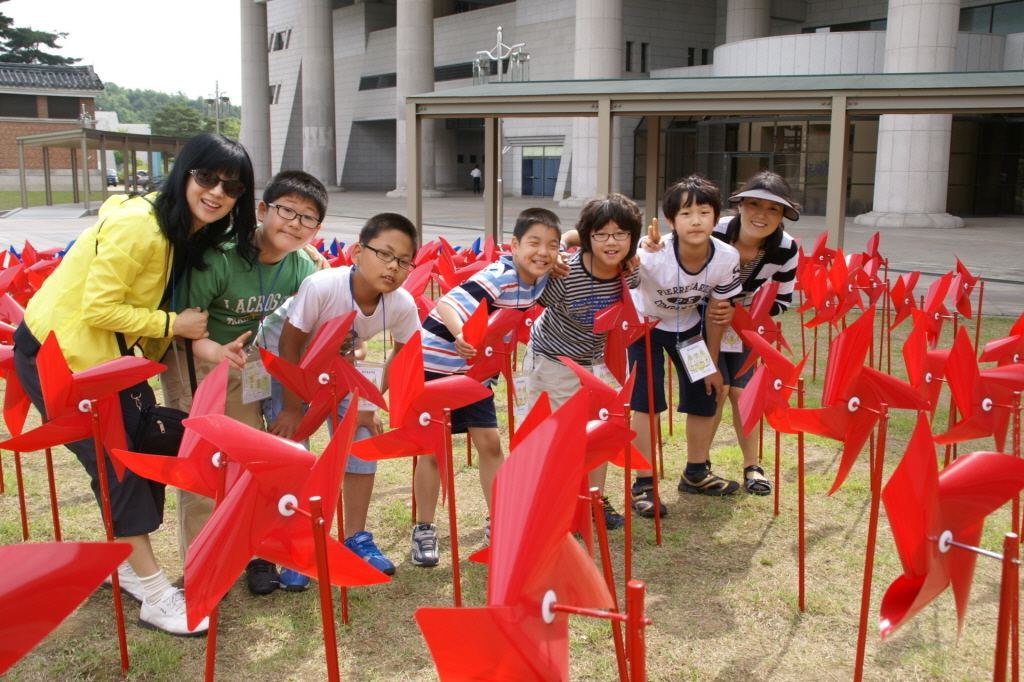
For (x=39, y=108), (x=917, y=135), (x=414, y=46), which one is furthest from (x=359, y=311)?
(x=39, y=108)

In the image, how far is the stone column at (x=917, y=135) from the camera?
54.6 ft

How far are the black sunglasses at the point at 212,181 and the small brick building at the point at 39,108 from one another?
4040cm

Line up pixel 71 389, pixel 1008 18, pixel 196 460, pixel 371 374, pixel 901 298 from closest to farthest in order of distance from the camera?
1. pixel 196 460
2. pixel 71 389
3. pixel 371 374
4. pixel 901 298
5. pixel 1008 18

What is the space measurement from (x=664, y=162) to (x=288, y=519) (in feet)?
84.3

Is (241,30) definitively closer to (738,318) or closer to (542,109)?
(542,109)

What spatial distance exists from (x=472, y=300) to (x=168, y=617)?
1.39 meters

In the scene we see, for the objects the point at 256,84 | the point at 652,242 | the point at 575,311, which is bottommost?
the point at 575,311

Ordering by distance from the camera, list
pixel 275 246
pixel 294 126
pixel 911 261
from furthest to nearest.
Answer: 1. pixel 294 126
2. pixel 911 261
3. pixel 275 246

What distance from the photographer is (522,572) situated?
1.14 metres

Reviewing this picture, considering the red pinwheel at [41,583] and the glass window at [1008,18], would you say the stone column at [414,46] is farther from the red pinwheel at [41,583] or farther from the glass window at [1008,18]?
the red pinwheel at [41,583]

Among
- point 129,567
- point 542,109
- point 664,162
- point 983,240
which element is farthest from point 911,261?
point 664,162

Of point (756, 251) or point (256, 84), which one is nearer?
point (756, 251)

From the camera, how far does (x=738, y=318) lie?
340 centimetres

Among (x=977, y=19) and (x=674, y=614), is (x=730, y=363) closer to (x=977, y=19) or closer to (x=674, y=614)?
(x=674, y=614)
